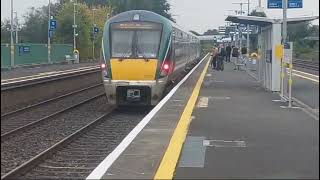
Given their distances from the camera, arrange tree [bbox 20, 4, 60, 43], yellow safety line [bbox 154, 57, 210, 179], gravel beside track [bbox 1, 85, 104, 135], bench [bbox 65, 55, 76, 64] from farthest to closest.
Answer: tree [bbox 20, 4, 60, 43]
bench [bbox 65, 55, 76, 64]
gravel beside track [bbox 1, 85, 104, 135]
yellow safety line [bbox 154, 57, 210, 179]

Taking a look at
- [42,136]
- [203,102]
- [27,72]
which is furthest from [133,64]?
[27,72]

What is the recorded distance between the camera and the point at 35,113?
19719 millimetres

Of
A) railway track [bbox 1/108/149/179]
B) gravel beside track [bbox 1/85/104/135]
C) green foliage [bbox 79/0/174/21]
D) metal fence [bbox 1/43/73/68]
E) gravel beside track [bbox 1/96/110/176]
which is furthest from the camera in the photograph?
green foliage [bbox 79/0/174/21]

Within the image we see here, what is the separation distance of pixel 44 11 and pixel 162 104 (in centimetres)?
8202

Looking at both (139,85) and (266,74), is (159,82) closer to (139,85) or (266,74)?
(139,85)

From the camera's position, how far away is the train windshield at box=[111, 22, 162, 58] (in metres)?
19.3

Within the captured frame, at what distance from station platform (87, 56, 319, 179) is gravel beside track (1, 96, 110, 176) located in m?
2.06

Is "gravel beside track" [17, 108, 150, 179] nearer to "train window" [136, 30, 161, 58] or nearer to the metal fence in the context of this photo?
"train window" [136, 30, 161, 58]

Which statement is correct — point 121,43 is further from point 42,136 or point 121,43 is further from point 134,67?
point 42,136

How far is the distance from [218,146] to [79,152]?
3.72m

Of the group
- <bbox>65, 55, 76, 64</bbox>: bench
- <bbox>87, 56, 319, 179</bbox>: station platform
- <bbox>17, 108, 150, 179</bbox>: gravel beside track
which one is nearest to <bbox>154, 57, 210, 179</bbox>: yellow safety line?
<bbox>87, 56, 319, 179</bbox>: station platform

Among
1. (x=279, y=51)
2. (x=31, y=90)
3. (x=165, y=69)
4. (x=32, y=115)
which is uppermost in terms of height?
(x=279, y=51)

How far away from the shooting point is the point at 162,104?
55.2 ft

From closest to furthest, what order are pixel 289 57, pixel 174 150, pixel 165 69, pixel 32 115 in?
pixel 174 150
pixel 289 57
pixel 32 115
pixel 165 69
